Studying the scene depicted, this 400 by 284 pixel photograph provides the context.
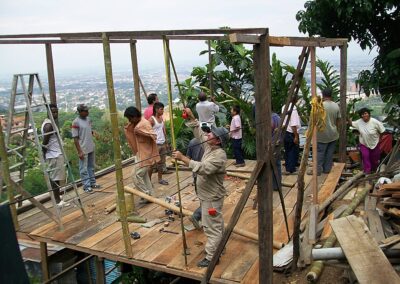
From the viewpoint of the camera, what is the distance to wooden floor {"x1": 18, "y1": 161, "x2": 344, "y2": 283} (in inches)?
190

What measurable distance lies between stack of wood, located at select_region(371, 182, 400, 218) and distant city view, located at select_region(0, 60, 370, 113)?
2.80 metres

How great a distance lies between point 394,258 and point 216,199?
2.01 metres

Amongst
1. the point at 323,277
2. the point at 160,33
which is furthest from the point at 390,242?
the point at 160,33

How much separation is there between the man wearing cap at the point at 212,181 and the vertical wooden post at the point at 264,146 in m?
0.57

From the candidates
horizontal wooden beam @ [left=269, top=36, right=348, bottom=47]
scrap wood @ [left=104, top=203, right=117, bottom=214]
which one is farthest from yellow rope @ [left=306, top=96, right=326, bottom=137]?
scrap wood @ [left=104, top=203, right=117, bottom=214]

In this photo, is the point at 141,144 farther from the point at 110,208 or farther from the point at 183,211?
the point at 183,211

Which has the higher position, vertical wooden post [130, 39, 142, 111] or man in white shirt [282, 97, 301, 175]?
vertical wooden post [130, 39, 142, 111]

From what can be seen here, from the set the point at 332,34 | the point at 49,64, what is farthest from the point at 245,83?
the point at 49,64

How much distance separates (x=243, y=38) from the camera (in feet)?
11.6

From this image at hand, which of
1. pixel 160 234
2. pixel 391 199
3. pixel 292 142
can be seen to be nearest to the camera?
pixel 391 199

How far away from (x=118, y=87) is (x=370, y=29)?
19.9 ft

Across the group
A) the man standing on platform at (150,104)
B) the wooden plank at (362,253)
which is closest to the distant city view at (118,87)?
the man standing on platform at (150,104)

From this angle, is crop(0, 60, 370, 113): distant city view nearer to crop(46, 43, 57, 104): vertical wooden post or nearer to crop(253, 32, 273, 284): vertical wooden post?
crop(46, 43, 57, 104): vertical wooden post

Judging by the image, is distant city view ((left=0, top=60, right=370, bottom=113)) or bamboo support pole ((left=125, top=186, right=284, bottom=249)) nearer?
bamboo support pole ((left=125, top=186, right=284, bottom=249))
